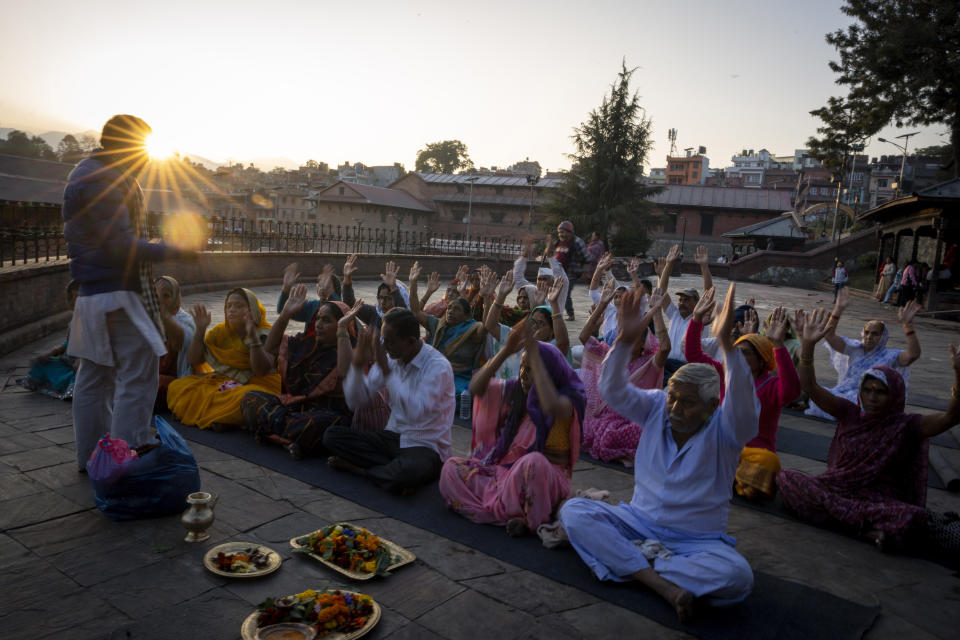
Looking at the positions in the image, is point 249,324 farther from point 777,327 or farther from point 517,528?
point 777,327

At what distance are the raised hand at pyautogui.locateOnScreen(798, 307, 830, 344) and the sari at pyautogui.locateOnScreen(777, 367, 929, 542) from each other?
49 cm

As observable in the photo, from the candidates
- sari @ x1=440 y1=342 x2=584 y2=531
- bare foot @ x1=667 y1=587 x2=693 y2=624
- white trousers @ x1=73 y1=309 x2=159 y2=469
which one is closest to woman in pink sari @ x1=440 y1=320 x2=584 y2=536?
sari @ x1=440 y1=342 x2=584 y2=531

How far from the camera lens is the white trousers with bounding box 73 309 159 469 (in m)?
3.67

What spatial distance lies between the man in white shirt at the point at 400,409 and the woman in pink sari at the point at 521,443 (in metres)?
0.25

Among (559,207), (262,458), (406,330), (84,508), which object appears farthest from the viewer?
(559,207)

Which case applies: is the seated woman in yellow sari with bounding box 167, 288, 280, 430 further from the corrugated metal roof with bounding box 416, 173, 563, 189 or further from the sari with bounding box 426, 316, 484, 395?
the corrugated metal roof with bounding box 416, 173, 563, 189

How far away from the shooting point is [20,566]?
294cm

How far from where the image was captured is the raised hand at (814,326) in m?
3.67

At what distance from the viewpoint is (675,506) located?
3154 millimetres

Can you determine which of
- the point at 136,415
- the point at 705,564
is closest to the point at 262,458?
the point at 136,415

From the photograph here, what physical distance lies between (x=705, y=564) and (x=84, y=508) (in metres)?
3.28

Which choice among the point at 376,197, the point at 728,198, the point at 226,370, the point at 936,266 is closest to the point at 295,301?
the point at 226,370

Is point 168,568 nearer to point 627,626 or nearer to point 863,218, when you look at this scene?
point 627,626

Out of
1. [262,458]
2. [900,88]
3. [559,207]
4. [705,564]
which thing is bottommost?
[262,458]
